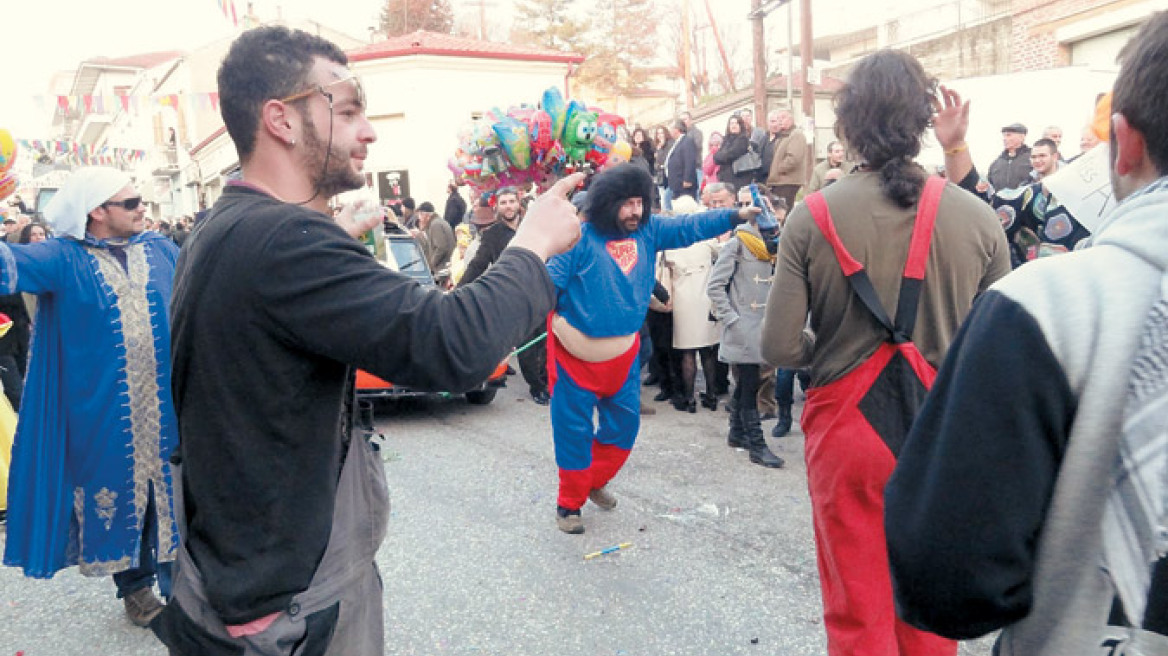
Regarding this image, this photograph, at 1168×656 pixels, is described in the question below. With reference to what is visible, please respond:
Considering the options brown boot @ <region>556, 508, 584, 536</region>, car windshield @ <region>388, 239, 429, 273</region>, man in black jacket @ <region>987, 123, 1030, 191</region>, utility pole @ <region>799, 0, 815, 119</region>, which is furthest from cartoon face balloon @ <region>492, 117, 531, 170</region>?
utility pole @ <region>799, 0, 815, 119</region>

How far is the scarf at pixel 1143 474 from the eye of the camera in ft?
3.23

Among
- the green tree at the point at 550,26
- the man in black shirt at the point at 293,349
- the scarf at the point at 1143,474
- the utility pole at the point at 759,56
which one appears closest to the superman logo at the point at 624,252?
the man in black shirt at the point at 293,349

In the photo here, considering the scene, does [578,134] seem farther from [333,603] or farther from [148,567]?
[148,567]

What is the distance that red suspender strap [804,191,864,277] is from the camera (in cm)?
251

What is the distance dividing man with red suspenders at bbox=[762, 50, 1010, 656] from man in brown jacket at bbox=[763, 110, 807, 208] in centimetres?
746

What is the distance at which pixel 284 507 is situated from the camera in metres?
1.64

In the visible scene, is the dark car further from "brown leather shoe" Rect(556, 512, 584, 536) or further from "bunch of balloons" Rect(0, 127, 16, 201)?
"bunch of balloons" Rect(0, 127, 16, 201)

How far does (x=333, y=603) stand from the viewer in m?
1.74

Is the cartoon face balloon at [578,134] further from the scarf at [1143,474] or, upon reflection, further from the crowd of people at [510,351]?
the scarf at [1143,474]

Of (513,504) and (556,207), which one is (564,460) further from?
(556,207)

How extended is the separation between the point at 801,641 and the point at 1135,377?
2.62m

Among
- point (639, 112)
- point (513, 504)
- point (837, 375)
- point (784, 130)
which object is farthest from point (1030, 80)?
point (639, 112)

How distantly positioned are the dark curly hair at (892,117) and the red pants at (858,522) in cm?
52

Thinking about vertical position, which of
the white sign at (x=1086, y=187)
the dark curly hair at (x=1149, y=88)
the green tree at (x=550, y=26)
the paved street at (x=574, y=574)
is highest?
the green tree at (x=550, y=26)
